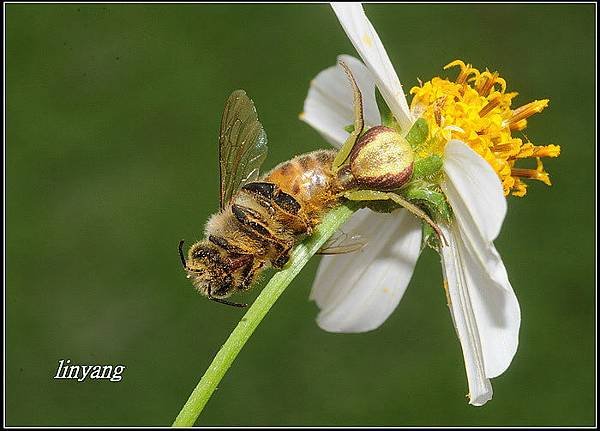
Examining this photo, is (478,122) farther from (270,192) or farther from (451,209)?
(270,192)

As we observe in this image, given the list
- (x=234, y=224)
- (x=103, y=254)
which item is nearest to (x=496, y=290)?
(x=234, y=224)

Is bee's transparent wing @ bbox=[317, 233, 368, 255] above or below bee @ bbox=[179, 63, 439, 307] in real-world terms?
below

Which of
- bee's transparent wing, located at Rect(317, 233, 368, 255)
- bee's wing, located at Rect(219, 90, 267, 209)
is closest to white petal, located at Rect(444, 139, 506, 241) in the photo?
bee's transparent wing, located at Rect(317, 233, 368, 255)

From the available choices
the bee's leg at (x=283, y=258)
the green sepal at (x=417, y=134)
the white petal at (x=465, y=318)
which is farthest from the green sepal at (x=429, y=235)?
the bee's leg at (x=283, y=258)

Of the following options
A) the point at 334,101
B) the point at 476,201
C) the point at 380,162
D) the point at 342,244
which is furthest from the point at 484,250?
the point at 334,101

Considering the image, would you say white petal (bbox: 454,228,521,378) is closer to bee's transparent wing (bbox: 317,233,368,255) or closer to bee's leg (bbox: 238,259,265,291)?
bee's transparent wing (bbox: 317,233,368,255)

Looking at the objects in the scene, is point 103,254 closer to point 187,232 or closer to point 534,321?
point 187,232
